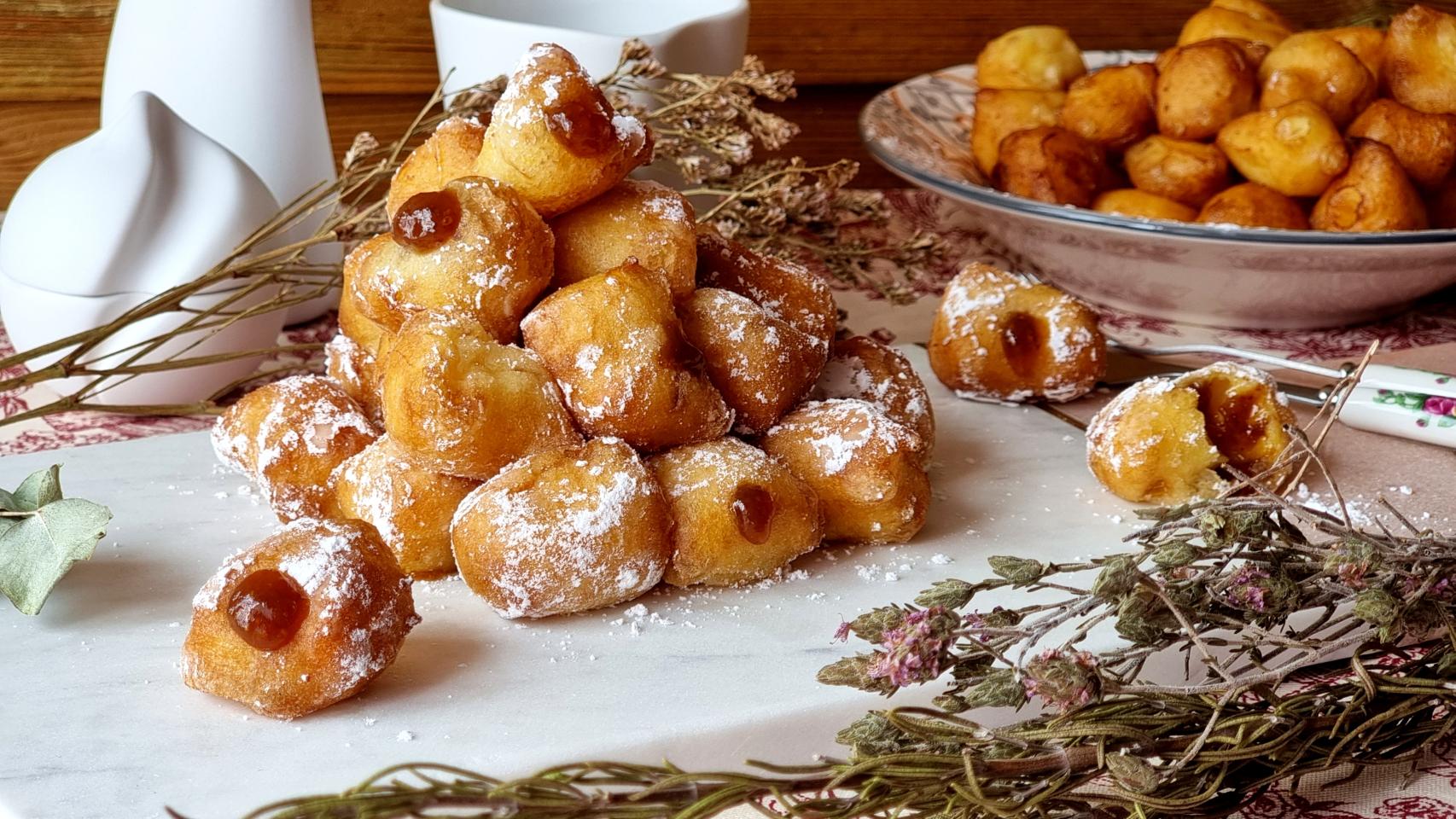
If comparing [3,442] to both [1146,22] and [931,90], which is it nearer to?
[931,90]

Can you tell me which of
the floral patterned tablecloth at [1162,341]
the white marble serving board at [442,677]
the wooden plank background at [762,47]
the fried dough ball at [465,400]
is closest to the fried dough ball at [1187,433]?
the white marble serving board at [442,677]

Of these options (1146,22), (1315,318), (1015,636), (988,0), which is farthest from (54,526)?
(1146,22)

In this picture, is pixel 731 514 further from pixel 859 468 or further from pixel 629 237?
pixel 629 237

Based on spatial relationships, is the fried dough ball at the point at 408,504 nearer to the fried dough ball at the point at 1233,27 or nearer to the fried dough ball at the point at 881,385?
the fried dough ball at the point at 881,385

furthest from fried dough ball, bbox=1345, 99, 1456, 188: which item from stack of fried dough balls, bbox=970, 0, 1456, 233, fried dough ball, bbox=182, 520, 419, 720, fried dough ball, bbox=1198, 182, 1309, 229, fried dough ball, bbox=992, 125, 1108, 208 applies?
fried dough ball, bbox=182, 520, 419, 720

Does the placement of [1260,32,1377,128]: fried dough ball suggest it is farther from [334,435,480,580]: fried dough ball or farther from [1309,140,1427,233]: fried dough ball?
[334,435,480,580]: fried dough ball

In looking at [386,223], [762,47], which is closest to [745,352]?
[386,223]
